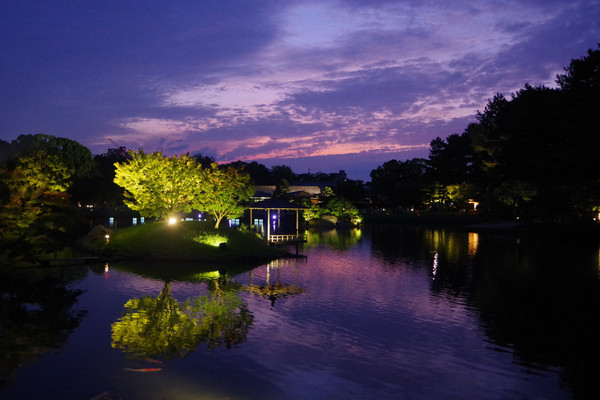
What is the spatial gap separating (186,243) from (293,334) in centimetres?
1974

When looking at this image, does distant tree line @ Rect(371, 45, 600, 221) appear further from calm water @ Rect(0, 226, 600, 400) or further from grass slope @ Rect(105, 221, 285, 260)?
grass slope @ Rect(105, 221, 285, 260)

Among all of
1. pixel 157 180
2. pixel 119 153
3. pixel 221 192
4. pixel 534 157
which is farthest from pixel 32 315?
pixel 119 153

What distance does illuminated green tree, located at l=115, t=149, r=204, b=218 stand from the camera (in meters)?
38.6

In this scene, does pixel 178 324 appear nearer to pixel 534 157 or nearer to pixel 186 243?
pixel 186 243

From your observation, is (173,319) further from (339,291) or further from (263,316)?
(339,291)

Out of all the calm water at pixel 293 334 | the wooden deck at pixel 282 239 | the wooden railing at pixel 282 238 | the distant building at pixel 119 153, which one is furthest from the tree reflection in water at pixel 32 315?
the distant building at pixel 119 153

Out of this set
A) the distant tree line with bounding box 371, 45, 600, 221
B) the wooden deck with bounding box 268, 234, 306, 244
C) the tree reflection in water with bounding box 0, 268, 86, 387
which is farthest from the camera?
the wooden deck with bounding box 268, 234, 306, 244

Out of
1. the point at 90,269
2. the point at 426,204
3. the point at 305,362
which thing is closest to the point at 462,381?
the point at 305,362

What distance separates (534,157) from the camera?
183 feet

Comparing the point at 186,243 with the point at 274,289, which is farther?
the point at 186,243

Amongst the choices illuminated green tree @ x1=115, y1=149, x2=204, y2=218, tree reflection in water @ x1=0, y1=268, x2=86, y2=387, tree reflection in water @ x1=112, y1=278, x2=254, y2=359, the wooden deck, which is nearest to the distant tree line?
the wooden deck

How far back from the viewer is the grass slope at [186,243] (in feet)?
107

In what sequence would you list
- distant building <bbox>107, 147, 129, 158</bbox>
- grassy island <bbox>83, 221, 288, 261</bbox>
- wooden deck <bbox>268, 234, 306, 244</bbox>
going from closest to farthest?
grassy island <bbox>83, 221, 288, 261</bbox>
wooden deck <bbox>268, 234, 306, 244</bbox>
distant building <bbox>107, 147, 129, 158</bbox>

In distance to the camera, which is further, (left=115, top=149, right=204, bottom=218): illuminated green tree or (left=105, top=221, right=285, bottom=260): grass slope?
(left=115, top=149, right=204, bottom=218): illuminated green tree
